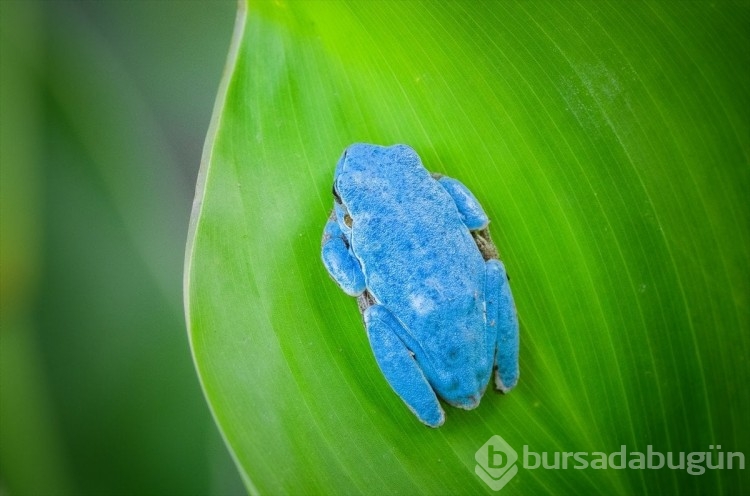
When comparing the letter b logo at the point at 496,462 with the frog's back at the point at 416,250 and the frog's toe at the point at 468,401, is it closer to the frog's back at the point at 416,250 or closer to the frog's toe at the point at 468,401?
the frog's toe at the point at 468,401

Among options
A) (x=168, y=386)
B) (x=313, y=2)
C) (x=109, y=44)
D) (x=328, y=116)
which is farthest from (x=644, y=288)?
(x=109, y=44)

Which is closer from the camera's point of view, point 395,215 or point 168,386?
point 395,215

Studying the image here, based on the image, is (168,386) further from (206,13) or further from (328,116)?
(206,13)

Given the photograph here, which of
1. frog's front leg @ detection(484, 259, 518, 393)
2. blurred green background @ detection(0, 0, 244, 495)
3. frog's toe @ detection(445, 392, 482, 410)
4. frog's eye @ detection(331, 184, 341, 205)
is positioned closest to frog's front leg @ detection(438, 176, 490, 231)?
frog's front leg @ detection(484, 259, 518, 393)

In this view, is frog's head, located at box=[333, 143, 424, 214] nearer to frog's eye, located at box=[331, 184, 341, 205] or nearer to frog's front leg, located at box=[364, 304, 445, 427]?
frog's eye, located at box=[331, 184, 341, 205]

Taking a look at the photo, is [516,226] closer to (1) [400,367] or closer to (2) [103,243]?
(1) [400,367]
